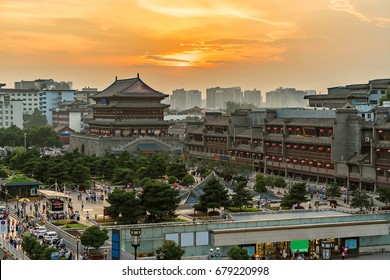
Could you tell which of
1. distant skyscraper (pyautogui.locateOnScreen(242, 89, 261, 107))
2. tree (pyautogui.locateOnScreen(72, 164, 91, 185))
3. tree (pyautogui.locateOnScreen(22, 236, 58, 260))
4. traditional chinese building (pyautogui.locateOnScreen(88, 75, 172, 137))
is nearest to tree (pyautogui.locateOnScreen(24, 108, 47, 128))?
distant skyscraper (pyautogui.locateOnScreen(242, 89, 261, 107))

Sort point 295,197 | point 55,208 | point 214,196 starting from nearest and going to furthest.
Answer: point 214,196 < point 55,208 < point 295,197

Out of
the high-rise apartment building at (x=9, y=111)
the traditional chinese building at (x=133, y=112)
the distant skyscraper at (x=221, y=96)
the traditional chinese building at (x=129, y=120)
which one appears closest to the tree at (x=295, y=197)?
the traditional chinese building at (x=129, y=120)

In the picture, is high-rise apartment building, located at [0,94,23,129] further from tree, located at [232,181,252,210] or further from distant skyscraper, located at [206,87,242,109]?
tree, located at [232,181,252,210]

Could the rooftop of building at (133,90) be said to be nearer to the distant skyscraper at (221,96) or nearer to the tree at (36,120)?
the tree at (36,120)

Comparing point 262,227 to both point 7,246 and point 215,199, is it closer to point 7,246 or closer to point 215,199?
point 215,199

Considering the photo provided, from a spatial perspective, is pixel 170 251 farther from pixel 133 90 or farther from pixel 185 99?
pixel 185 99

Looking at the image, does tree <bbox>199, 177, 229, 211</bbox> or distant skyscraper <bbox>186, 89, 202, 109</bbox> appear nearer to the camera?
tree <bbox>199, 177, 229, 211</bbox>

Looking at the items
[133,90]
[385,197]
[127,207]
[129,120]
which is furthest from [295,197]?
[133,90]
